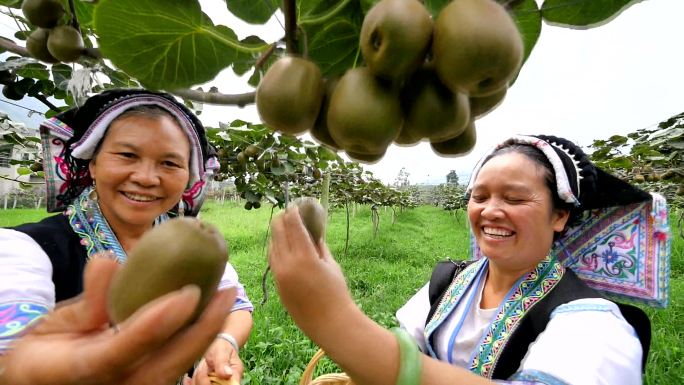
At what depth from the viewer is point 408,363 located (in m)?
0.82

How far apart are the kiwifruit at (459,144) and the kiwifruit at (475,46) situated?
13 cm


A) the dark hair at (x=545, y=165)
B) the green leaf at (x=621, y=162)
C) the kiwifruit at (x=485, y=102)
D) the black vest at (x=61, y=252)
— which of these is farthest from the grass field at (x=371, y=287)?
the kiwifruit at (x=485, y=102)

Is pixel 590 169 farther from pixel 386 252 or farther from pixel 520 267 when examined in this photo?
pixel 386 252

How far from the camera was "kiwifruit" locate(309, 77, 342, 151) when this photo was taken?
557 mm

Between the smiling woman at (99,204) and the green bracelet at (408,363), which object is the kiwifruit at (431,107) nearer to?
the smiling woman at (99,204)

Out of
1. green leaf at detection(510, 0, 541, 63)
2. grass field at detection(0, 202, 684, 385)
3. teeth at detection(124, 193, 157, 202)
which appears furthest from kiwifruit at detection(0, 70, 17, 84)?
grass field at detection(0, 202, 684, 385)

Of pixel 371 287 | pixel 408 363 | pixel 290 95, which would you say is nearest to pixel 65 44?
pixel 290 95

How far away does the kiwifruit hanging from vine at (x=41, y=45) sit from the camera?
1.19 metres

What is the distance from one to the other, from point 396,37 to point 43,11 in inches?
45.8

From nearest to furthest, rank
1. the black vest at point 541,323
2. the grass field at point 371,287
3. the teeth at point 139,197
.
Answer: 1. the teeth at point 139,197
2. the black vest at point 541,323
3. the grass field at point 371,287

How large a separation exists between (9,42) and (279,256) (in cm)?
95

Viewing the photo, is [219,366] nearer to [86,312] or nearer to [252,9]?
[86,312]

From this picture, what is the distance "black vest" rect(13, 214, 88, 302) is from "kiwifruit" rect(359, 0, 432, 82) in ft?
3.83

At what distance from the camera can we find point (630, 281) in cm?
168
